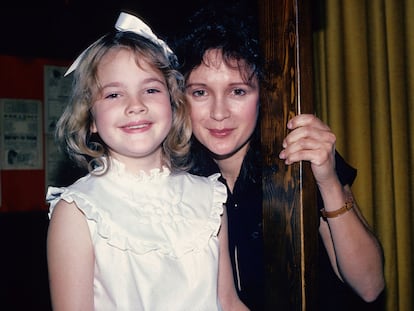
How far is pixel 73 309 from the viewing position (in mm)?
1243

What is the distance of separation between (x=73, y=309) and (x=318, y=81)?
7.04 feet

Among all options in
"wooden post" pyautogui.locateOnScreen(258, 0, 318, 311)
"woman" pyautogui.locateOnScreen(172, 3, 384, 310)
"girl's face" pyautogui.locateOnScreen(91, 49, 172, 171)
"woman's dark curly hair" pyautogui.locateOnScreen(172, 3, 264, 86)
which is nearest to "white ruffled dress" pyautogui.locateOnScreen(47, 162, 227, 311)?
"girl's face" pyautogui.locateOnScreen(91, 49, 172, 171)

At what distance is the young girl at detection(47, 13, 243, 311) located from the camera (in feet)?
4.26

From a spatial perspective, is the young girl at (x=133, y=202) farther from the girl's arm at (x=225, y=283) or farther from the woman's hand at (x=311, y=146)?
the woman's hand at (x=311, y=146)

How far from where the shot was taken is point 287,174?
3.56ft

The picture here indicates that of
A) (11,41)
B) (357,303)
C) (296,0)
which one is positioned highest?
Result: (11,41)

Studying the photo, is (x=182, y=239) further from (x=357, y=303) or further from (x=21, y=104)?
(x=21, y=104)

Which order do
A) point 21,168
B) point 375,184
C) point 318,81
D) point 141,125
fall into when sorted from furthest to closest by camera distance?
point 21,168 < point 318,81 < point 375,184 < point 141,125

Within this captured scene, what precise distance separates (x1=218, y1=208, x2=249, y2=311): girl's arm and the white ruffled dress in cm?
8

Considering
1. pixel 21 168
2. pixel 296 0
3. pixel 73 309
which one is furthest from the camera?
pixel 21 168

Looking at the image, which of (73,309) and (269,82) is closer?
(269,82)

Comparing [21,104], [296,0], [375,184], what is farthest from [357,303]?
[21,104]

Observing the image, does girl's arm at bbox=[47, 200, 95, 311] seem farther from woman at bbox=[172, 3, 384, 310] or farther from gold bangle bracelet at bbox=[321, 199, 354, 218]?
gold bangle bracelet at bbox=[321, 199, 354, 218]

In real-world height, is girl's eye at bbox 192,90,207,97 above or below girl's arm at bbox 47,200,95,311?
above
